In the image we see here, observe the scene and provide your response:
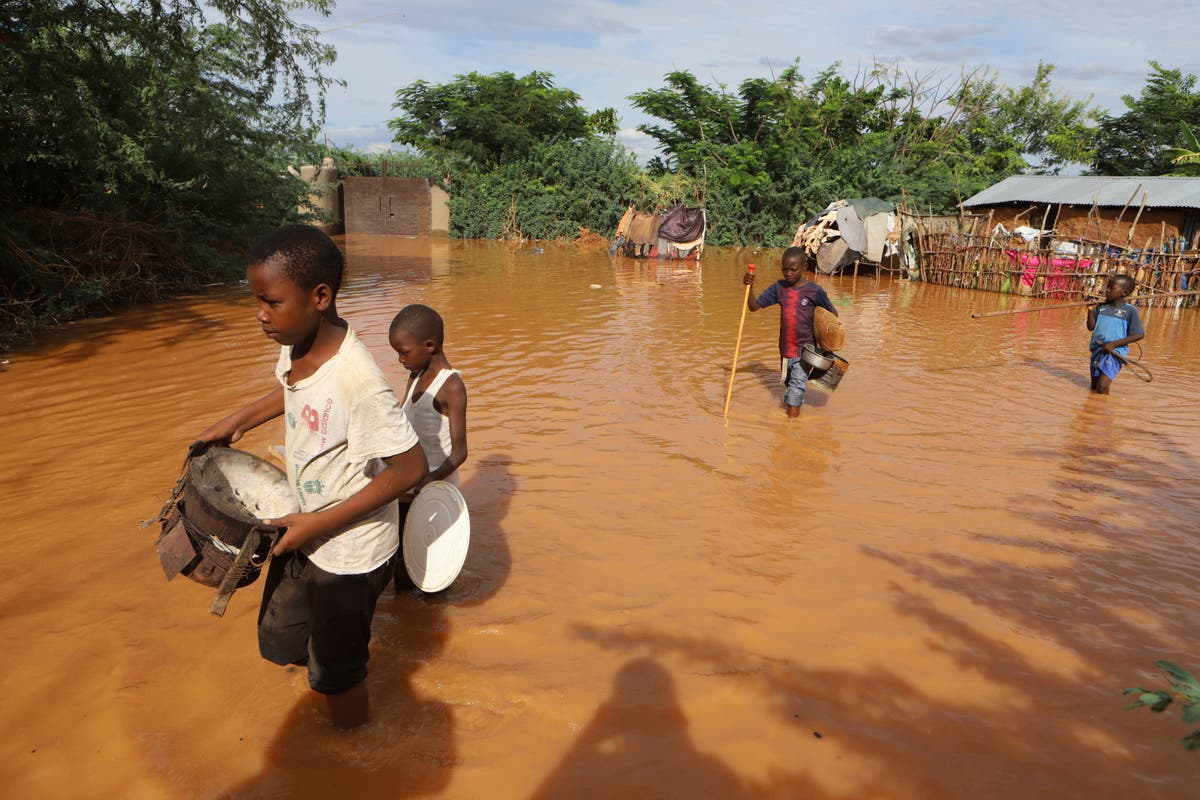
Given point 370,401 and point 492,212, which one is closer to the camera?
point 370,401

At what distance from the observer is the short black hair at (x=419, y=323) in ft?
10.4

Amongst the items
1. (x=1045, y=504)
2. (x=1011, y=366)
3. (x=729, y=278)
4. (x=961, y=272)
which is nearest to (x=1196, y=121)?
(x=961, y=272)

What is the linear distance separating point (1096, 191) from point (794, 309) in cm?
1607

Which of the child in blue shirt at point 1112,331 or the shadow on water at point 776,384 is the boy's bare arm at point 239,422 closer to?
the shadow on water at point 776,384

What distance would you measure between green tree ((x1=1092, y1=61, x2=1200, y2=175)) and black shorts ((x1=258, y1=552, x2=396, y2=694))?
31.2 metres

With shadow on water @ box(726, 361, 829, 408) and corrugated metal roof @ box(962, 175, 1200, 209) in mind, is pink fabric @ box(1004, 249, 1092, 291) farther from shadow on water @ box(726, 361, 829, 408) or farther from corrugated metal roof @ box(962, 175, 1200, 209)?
shadow on water @ box(726, 361, 829, 408)

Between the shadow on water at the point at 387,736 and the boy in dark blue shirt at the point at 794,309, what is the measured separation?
3.80 m

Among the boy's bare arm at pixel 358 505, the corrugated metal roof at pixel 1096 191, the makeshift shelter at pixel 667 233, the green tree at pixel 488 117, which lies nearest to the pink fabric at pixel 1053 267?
the corrugated metal roof at pixel 1096 191

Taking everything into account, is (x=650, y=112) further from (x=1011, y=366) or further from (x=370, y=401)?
(x=370, y=401)

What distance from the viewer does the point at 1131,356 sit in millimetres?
9594

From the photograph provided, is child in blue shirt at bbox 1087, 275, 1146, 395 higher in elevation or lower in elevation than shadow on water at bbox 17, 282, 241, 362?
higher

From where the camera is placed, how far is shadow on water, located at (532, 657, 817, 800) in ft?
7.90

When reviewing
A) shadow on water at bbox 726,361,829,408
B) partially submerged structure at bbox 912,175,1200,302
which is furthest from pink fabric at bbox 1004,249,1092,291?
shadow on water at bbox 726,361,829,408

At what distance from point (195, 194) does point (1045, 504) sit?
511 inches
